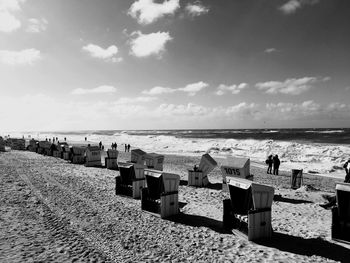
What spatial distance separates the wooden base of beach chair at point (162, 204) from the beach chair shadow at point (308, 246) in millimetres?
4320

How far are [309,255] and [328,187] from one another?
14.7 meters

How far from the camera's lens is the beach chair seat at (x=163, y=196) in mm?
12797

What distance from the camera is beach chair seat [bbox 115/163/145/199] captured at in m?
16.5

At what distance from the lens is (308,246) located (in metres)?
9.63

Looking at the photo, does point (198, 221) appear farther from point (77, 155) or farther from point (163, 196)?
point (77, 155)

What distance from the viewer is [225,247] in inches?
372

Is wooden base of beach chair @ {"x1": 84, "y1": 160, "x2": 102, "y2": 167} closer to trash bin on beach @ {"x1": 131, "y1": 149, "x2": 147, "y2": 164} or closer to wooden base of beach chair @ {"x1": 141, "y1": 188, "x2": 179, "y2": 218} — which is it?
trash bin on beach @ {"x1": 131, "y1": 149, "x2": 147, "y2": 164}

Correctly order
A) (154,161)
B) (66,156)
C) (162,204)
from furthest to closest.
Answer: (66,156), (154,161), (162,204)

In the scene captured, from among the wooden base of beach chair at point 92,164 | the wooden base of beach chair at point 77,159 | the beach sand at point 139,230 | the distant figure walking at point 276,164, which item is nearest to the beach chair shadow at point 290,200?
the beach sand at point 139,230

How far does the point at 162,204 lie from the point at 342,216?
22.8 feet

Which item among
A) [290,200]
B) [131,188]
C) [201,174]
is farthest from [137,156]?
[290,200]

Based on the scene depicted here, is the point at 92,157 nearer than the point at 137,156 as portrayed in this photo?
No

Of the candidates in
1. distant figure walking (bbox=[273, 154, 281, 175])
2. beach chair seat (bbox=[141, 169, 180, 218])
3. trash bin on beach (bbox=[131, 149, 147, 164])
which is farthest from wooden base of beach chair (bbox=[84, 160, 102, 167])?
distant figure walking (bbox=[273, 154, 281, 175])

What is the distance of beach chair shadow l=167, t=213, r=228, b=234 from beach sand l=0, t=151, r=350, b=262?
4cm
